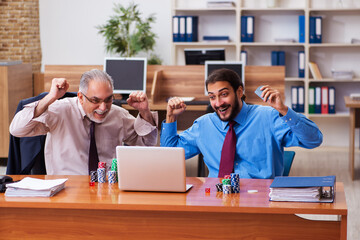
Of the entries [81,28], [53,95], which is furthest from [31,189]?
[81,28]

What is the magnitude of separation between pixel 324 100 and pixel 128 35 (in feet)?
8.32

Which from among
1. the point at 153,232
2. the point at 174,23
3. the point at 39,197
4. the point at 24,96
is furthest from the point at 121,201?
the point at 174,23

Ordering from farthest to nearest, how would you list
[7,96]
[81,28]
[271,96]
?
[81,28] < [7,96] < [271,96]

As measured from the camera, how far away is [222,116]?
2879 mm

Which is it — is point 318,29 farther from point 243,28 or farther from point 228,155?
point 228,155

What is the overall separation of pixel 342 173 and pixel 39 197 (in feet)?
13.3

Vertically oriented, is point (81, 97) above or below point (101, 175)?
above

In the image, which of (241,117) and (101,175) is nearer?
(101,175)

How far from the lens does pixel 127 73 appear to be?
5781mm

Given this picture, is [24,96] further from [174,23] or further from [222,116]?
[222,116]

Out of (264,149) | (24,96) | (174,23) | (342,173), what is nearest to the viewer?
(264,149)

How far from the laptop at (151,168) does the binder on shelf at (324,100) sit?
15.7 ft

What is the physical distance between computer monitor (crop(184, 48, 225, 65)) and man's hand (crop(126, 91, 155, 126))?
10.2 feet

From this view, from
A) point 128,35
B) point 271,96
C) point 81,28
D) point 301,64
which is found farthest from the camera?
point 81,28
